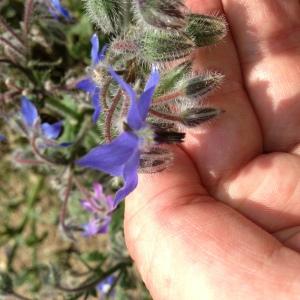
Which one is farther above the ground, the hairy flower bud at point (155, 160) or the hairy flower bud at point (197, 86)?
the hairy flower bud at point (197, 86)

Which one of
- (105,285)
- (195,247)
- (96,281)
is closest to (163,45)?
(195,247)

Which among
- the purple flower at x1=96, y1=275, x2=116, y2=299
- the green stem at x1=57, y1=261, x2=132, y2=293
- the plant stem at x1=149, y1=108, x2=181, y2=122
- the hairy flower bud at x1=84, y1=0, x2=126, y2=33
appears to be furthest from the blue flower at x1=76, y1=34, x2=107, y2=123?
the purple flower at x1=96, y1=275, x2=116, y2=299

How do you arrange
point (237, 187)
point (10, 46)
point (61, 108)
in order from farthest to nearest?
1. point (61, 108)
2. point (10, 46)
3. point (237, 187)

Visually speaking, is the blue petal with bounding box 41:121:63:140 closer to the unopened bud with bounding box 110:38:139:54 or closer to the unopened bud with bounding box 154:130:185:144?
the unopened bud with bounding box 110:38:139:54

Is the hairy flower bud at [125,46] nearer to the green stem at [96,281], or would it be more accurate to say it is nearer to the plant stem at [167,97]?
the plant stem at [167,97]

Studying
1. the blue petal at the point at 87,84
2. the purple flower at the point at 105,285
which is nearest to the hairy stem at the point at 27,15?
the blue petal at the point at 87,84

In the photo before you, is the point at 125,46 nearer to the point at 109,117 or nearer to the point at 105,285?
the point at 109,117

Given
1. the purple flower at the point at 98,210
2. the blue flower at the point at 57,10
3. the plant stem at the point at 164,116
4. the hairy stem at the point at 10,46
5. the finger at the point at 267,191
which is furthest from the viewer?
the purple flower at the point at 98,210

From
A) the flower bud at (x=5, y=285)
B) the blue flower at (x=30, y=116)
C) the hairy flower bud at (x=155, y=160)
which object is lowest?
the flower bud at (x=5, y=285)
